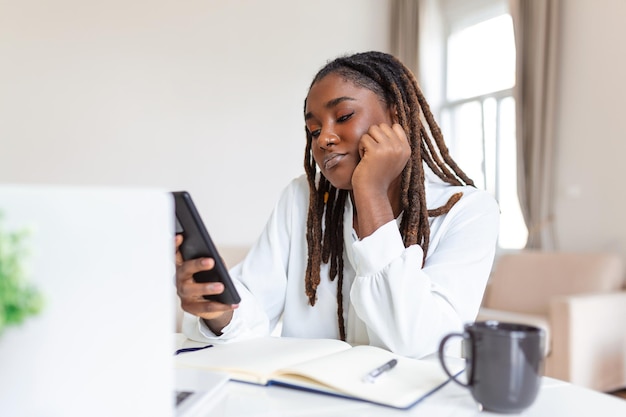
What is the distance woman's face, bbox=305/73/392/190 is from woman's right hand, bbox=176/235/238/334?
35 centimetres

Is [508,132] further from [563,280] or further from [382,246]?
[382,246]

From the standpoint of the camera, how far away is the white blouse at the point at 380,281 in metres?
0.86

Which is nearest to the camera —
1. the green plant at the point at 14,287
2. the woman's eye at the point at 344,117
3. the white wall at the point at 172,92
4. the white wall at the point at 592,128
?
the green plant at the point at 14,287

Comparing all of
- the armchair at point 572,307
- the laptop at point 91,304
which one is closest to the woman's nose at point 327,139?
the laptop at point 91,304

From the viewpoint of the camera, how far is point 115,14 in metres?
4.03

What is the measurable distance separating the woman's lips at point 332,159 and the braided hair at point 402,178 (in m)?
0.14

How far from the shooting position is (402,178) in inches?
45.2

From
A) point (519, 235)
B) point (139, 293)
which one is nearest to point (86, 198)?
point (139, 293)

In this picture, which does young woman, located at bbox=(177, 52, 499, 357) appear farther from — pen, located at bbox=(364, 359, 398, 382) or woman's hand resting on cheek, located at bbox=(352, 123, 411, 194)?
pen, located at bbox=(364, 359, 398, 382)

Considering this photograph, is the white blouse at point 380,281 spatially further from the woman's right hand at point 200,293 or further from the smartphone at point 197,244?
the smartphone at point 197,244

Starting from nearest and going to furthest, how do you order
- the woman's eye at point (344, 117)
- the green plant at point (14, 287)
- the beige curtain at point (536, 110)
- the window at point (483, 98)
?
1. the green plant at point (14, 287)
2. the woman's eye at point (344, 117)
3. the beige curtain at point (536, 110)
4. the window at point (483, 98)

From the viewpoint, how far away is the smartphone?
0.66m

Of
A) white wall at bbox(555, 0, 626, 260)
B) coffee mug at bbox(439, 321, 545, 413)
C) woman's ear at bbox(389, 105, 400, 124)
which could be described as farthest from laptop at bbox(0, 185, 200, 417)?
white wall at bbox(555, 0, 626, 260)

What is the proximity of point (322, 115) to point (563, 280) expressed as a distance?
2523 millimetres
